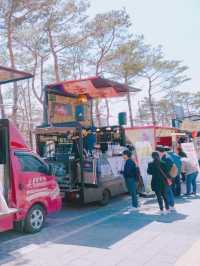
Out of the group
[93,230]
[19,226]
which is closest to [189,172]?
[93,230]

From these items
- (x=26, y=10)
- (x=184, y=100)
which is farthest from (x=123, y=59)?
(x=184, y=100)

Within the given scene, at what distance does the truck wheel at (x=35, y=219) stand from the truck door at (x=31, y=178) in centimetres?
25

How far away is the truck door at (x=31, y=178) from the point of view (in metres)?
6.65

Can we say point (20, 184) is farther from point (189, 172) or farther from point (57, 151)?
point (189, 172)

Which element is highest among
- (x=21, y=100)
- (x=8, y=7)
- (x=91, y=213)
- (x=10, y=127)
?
(x=8, y=7)

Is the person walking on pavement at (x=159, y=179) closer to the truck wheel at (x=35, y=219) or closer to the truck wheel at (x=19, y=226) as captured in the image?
the truck wheel at (x=35, y=219)

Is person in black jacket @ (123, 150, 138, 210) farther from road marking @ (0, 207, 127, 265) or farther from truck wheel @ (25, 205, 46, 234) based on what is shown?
truck wheel @ (25, 205, 46, 234)

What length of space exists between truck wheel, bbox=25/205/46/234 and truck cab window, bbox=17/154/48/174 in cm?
80

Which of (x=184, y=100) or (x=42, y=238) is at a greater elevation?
(x=184, y=100)

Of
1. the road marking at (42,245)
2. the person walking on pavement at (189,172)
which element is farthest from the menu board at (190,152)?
the road marking at (42,245)

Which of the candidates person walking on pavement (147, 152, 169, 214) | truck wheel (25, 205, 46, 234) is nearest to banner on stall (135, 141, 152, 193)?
person walking on pavement (147, 152, 169, 214)

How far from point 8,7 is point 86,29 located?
5.88m

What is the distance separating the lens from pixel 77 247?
588 centimetres

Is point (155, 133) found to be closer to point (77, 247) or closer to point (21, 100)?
point (77, 247)
